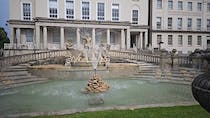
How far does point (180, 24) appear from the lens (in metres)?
44.5

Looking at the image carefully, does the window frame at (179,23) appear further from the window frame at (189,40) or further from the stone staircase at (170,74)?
the stone staircase at (170,74)

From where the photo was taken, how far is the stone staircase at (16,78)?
12959 mm

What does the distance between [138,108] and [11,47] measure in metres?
25.8

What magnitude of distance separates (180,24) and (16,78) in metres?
38.4

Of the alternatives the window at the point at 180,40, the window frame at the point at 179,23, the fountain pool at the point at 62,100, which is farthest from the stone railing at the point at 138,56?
the window frame at the point at 179,23

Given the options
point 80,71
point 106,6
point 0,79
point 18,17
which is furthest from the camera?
point 106,6

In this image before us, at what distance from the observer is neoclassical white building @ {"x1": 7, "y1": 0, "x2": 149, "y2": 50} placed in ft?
110

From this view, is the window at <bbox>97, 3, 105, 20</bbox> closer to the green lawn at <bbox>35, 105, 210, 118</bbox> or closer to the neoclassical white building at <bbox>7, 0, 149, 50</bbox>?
the neoclassical white building at <bbox>7, 0, 149, 50</bbox>

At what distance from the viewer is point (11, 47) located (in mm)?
28594

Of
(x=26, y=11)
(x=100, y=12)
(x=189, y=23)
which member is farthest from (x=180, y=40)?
(x=26, y=11)

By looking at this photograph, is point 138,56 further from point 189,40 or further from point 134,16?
point 189,40

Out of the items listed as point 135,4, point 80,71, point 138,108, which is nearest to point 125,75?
point 80,71

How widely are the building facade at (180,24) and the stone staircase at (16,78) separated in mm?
30192

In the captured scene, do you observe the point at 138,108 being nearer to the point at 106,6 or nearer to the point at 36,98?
the point at 36,98
